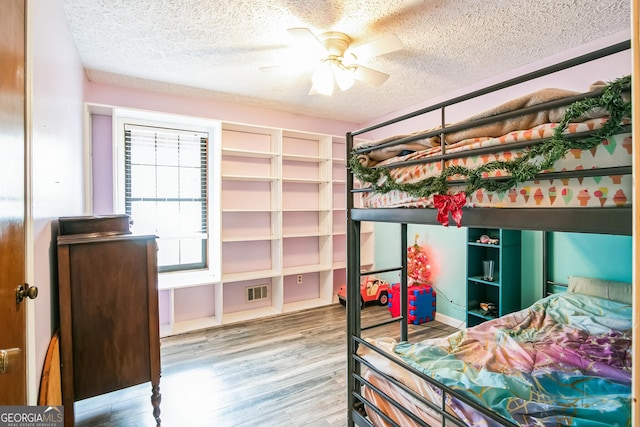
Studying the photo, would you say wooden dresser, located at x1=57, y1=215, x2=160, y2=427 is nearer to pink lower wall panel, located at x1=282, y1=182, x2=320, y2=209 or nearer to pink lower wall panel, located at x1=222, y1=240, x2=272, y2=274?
pink lower wall panel, located at x1=222, y1=240, x2=272, y2=274

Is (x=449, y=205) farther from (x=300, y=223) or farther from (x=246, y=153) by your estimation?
(x=300, y=223)

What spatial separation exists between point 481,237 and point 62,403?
138 inches

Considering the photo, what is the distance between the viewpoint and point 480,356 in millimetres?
1662

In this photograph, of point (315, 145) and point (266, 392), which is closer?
point (266, 392)

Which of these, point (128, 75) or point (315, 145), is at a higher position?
point (128, 75)

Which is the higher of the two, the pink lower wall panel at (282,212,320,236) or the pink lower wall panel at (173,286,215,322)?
the pink lower wall panel at (282,212,320,236)

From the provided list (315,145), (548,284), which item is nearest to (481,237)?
(548,284)

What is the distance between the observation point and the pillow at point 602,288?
2.13 metres

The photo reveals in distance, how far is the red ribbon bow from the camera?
41.4 inches

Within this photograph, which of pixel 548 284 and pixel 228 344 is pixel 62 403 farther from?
pixel 548 284

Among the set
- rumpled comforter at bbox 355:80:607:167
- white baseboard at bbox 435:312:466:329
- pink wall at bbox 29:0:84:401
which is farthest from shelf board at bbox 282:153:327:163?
rumpled comforter at bbox 355:80:607:167

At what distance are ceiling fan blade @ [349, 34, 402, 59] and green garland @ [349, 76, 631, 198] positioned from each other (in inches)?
51.5

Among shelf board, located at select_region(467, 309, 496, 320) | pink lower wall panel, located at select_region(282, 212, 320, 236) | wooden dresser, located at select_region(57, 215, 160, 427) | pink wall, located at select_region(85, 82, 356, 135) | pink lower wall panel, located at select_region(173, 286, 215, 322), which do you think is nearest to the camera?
wooden dresser, located at select_region(57, 215, 160, 427)

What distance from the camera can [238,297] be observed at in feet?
12.6
